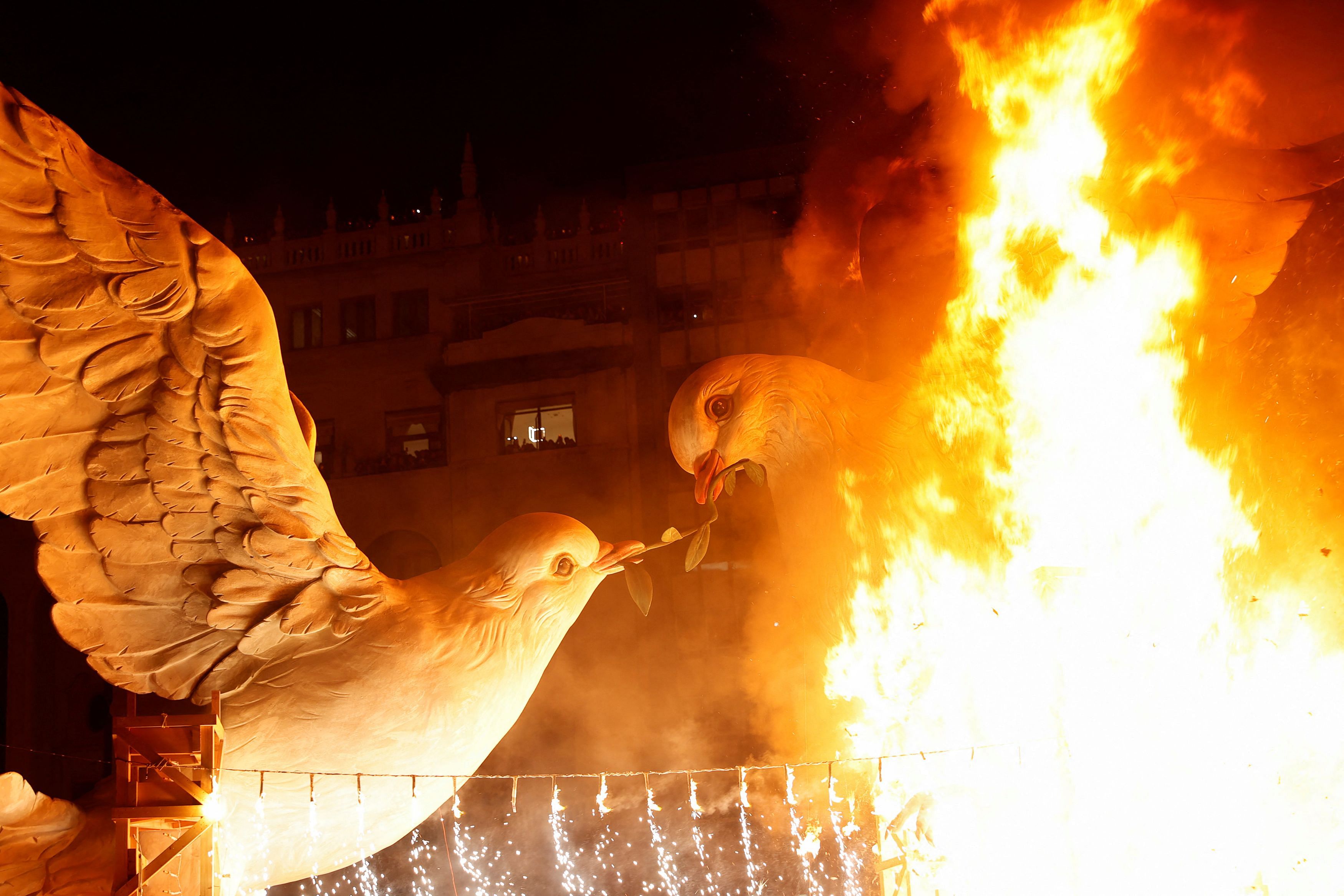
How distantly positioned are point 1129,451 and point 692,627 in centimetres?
590

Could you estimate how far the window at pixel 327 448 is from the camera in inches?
448

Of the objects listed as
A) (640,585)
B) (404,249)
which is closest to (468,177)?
(404,249)

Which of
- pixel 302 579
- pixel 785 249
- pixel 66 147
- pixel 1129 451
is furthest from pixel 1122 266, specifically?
pixel 785 249

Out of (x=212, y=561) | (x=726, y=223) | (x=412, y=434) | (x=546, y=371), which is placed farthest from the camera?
(x=412, y=434)

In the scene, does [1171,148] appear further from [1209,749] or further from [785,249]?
[785,249]

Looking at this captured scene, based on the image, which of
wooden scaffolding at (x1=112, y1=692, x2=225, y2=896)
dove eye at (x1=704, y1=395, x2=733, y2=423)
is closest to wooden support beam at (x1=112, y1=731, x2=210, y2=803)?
wooden scaffolding at (x1=112, y1=692, x2=225, y2=896)

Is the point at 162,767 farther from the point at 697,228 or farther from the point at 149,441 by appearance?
the point at 697,228

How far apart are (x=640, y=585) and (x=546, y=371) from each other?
667cm

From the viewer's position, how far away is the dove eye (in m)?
4.14

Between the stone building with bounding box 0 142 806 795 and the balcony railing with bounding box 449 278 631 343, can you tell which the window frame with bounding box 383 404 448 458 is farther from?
the balcony railing with bounding box 449 278 631 343

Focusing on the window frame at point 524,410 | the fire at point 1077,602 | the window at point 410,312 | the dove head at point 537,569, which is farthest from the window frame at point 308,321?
the fire at point 1077,602

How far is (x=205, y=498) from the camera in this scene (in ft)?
12.3

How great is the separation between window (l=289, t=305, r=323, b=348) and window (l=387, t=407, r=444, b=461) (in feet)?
4.65

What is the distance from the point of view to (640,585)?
183 inches
